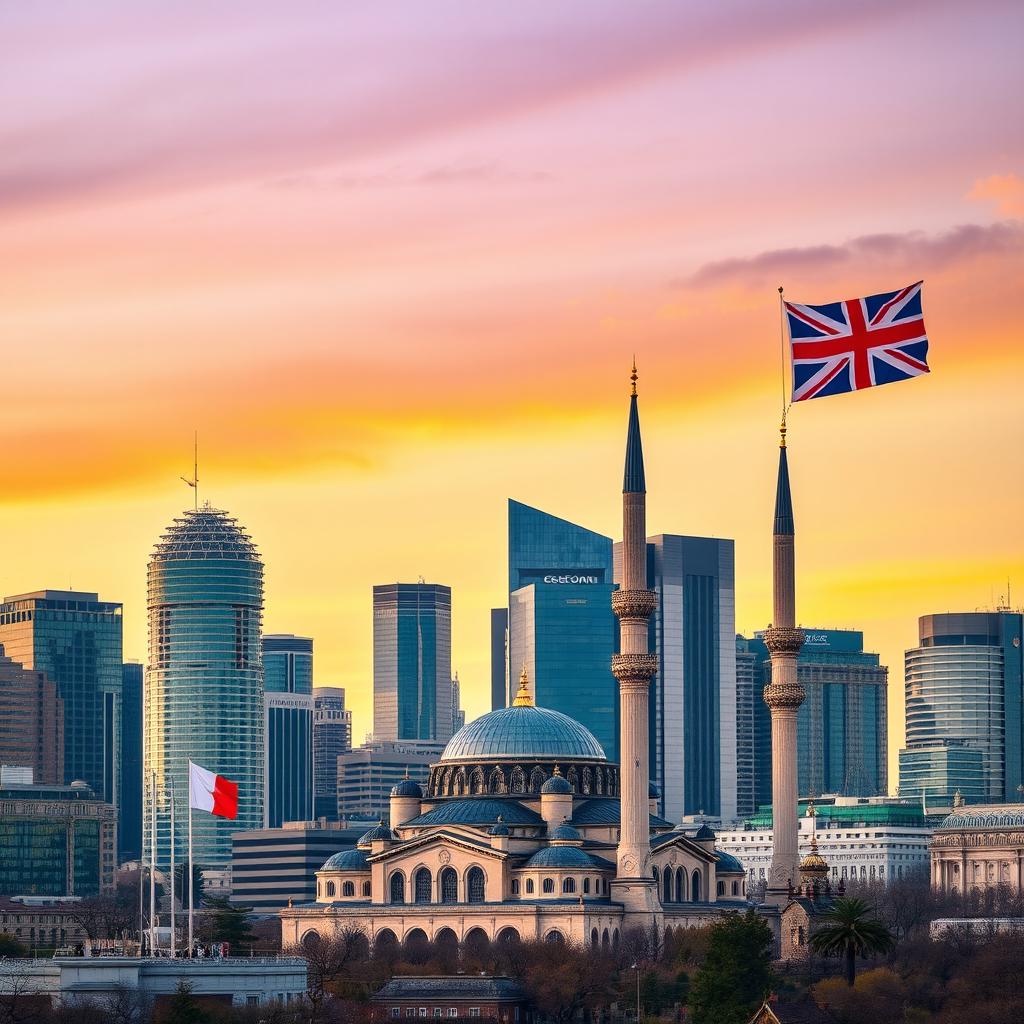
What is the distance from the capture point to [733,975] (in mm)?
162375

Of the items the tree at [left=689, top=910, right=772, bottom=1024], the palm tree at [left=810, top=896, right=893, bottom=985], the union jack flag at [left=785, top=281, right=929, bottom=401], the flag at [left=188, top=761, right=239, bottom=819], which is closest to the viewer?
the union jack flag at [left=785, top=281, right=929, bottom=401]

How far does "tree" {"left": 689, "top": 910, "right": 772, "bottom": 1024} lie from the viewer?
158 metres

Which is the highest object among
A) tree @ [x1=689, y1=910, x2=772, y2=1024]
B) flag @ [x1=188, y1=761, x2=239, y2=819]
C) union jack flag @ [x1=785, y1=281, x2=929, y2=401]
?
union jack flag @ [x1=785, y1=281, x2=929, y2=401]

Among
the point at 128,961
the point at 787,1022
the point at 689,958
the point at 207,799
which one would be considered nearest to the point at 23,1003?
the point at 128,961

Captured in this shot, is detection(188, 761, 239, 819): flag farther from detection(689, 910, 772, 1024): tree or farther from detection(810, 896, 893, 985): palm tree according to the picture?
detection(810, 896, 893, 985): palm tree

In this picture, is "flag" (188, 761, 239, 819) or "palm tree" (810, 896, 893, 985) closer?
"flag" (188, 761, 239, 819)

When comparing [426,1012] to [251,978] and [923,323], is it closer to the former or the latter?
[251,978]

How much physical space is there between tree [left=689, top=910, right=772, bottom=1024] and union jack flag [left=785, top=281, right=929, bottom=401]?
30.4m

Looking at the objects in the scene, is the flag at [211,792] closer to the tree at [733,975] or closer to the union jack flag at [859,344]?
the tree at [733,975]

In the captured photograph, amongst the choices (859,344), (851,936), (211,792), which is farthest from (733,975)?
(859,344)

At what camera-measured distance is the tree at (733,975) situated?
158 m

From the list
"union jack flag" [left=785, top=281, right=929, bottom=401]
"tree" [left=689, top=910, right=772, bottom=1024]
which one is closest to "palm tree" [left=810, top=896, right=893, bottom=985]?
"tree" [left=689, top=910, right=772, bottom=1024]

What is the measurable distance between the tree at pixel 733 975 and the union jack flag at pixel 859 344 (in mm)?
30415

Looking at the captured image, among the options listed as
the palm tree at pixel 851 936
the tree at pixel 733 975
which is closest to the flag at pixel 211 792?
the tree at pixel 733 975
